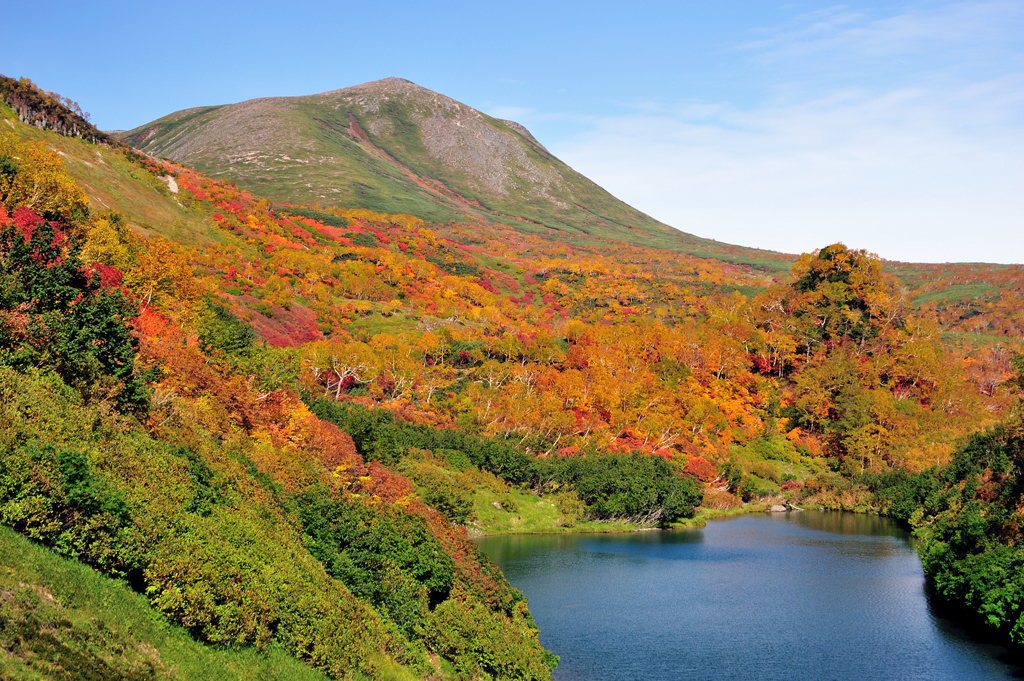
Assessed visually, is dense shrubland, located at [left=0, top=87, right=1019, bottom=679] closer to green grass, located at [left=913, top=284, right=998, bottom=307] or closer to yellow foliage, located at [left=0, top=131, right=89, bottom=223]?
yellow foliage, located at [left=0, top=131, right=89, bottom=223]

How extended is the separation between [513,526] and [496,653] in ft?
131

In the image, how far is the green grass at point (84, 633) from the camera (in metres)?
16.4

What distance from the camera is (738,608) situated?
172 ft

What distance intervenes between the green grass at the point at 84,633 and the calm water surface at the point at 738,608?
77.6 feet

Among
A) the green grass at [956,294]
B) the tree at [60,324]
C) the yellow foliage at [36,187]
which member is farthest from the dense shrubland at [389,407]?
the green grass at [956,294]

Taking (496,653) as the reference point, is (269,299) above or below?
above

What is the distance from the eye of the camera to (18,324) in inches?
1256

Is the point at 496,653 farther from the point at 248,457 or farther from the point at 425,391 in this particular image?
the point at 425,391

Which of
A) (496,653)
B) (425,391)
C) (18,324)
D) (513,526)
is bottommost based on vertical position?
(513,526)

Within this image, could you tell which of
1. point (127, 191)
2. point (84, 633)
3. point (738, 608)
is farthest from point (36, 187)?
point (738, 608)

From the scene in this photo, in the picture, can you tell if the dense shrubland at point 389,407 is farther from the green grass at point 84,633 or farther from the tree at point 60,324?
the green grass at point 84,633

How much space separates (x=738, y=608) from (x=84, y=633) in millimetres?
44006

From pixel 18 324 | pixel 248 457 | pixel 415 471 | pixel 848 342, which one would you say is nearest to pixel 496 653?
pixel 248 457

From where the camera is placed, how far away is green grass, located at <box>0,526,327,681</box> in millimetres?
16391
